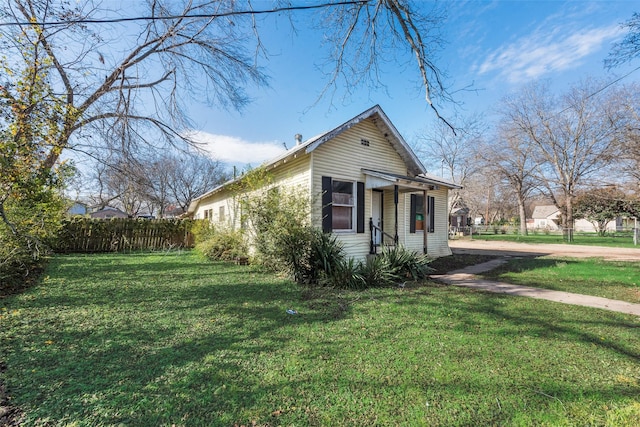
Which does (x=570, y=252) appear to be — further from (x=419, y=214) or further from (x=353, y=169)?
(x=353, y=169)

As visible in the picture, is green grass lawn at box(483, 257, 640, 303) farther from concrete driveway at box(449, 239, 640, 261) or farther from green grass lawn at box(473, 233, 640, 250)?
green grass lawn at box(473, 233, 640, 250)

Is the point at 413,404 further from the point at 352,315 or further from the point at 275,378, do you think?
the point at 352,315

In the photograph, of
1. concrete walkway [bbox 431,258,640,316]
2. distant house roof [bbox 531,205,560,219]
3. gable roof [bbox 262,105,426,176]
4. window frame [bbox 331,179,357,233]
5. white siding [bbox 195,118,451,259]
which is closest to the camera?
concrete walkway [bbox 431,258,640,316]

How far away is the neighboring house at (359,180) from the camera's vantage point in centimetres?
816

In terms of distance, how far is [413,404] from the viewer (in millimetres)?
2365

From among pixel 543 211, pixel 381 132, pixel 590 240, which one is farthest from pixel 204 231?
pixel 543 211

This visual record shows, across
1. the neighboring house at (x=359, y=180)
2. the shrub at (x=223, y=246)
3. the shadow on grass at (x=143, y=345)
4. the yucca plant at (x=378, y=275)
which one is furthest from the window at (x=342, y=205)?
the shrub at (x=223, y=246)

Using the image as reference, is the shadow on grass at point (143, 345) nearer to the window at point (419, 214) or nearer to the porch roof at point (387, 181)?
the porch roof at point (387, 181)

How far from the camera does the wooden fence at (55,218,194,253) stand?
42.5 ft

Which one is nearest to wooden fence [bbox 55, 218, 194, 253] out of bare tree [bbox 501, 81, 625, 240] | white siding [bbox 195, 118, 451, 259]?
white siding [bbox 195, 118, 451, 259]

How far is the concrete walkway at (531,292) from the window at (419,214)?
2.69 m

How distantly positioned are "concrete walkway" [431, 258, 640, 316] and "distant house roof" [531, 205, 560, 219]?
244 ft

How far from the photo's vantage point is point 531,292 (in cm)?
630

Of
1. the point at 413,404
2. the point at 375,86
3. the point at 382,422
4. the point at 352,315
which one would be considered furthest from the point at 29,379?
the point at 375,86
